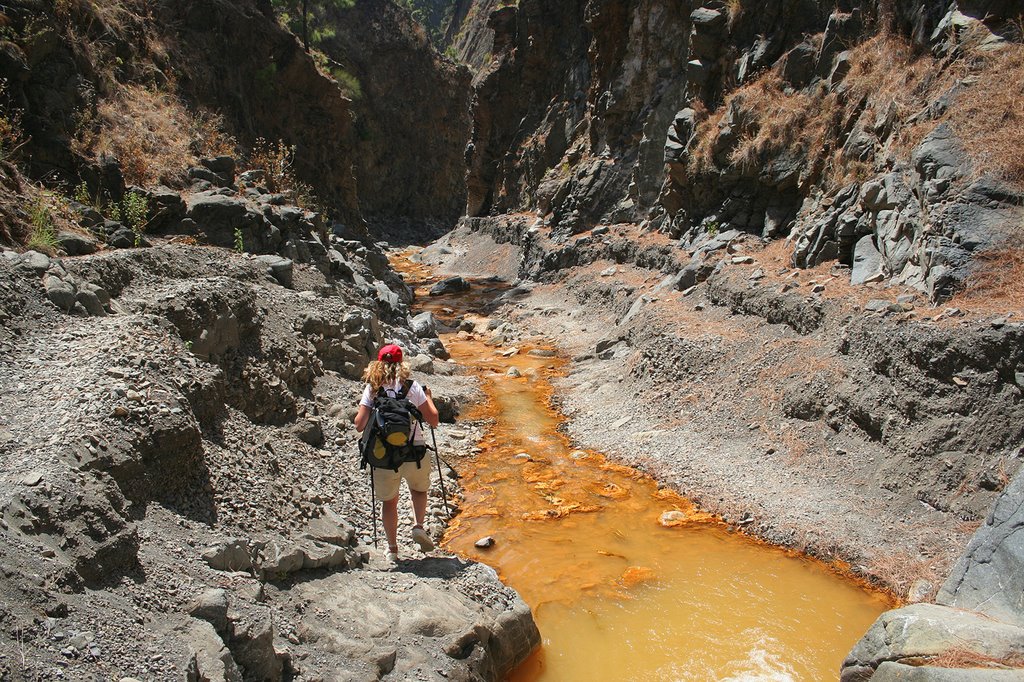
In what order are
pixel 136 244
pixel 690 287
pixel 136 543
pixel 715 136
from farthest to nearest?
1. pixel 715 136
2. pixel 690 287
3. pixel 136 244
4. pixel 136 543

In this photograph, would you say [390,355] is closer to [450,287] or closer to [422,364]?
[422,364]

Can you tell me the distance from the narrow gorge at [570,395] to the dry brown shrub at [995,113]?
55mm

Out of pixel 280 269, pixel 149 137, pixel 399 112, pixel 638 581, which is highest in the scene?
pixel 399 112

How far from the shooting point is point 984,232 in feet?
28.1

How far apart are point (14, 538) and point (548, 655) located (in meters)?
4.31

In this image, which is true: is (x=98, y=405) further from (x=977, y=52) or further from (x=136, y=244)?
(x=977, y=52)

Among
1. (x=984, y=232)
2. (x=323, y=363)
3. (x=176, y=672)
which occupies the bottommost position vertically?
(x=323, y=363)

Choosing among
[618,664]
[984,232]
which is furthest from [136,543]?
[984,232]

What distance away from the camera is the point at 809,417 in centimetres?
953

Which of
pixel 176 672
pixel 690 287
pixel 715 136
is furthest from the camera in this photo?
pixel 715 136

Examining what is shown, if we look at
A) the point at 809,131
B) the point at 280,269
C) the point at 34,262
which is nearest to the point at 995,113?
the point at 809,131

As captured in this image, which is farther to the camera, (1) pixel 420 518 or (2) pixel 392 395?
(1) pixel 420 518

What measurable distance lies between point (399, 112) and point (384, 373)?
5816 centimetres

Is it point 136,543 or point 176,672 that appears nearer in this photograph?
point 176,672
